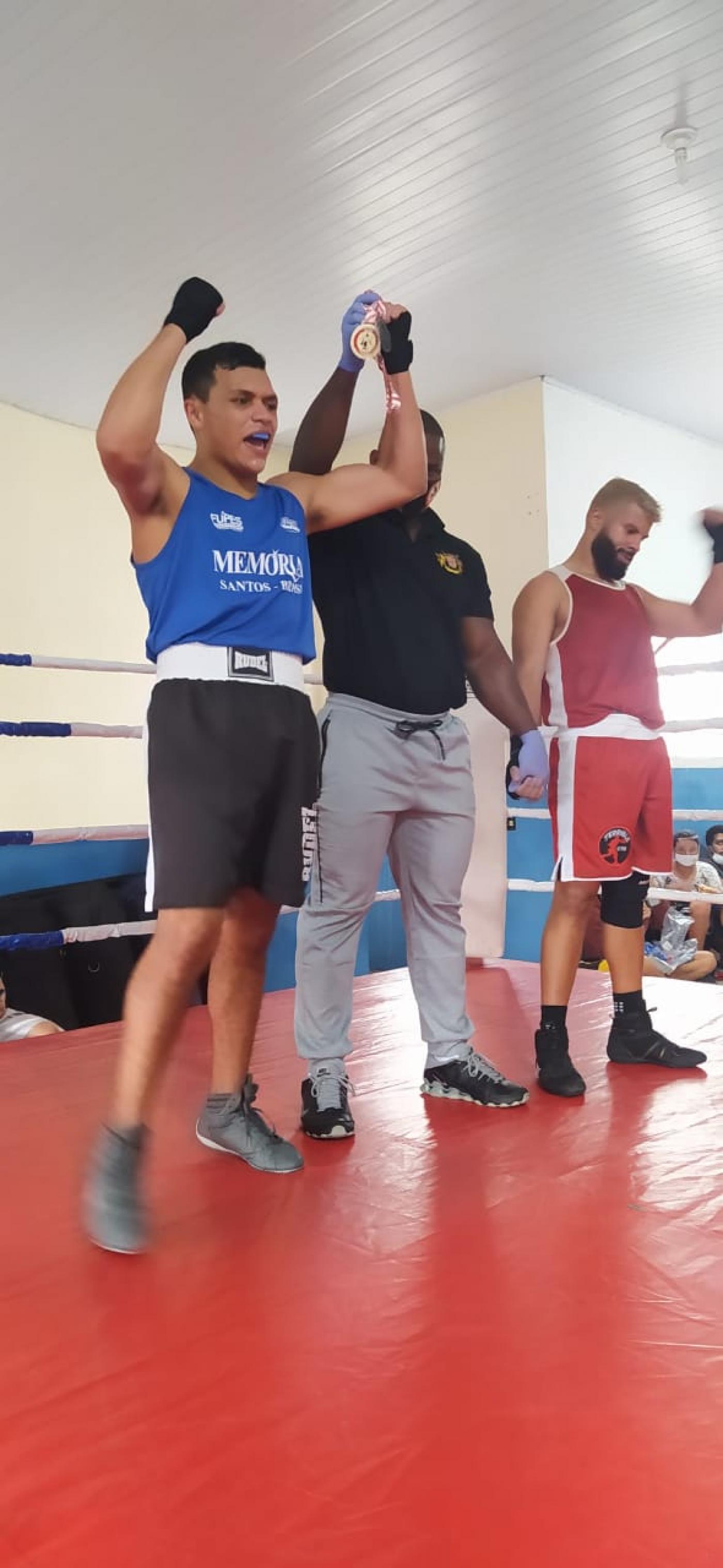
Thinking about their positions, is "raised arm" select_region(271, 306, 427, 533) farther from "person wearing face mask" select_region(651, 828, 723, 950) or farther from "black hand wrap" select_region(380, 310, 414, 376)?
"person wearing face mask" select_region(651, 828, 723, 950)

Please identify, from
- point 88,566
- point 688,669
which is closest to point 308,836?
point 688,669

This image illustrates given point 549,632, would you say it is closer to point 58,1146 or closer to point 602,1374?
point 58,1146

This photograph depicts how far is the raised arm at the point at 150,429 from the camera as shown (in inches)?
48.7

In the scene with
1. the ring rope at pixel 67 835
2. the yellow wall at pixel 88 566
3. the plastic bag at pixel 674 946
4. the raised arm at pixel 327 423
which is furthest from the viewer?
the yellow wall at pixel 88 566

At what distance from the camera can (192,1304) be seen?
1081 millimetres

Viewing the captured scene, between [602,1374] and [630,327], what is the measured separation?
492cm

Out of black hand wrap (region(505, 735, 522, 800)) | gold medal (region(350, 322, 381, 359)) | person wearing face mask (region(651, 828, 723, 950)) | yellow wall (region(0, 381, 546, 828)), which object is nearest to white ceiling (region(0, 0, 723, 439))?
yellow wall (region(0, 381, 546, 828))

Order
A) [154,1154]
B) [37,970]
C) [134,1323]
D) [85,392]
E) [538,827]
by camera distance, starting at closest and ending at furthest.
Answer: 1. [134,1323]
2. [154,1154]
3. [37,970]
4. [538,827]
5. [85,392]

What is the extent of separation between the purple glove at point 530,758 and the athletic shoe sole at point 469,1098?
494mm

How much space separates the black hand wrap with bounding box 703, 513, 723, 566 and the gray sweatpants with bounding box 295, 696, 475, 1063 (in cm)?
63

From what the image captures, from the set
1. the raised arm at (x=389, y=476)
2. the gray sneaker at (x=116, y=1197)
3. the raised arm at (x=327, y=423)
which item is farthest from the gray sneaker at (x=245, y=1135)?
the raised arm at (x=327, y=423)

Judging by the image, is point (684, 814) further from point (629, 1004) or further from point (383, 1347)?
point (383, 1347)

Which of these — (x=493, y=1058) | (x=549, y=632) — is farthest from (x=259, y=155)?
(x=493, y=1058)

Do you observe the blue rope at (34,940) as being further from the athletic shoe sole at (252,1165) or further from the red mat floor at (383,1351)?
the athletic shoe sole at (252,1165)
